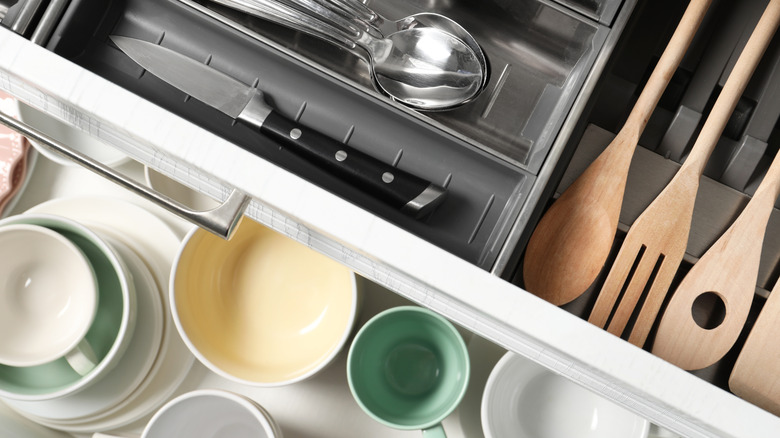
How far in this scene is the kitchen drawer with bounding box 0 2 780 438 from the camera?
405mm

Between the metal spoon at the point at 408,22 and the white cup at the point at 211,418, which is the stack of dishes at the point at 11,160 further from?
the metal spoon at the point at 408,22

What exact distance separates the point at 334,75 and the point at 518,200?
174 millimetres

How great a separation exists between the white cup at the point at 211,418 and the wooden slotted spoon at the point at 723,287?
38cm

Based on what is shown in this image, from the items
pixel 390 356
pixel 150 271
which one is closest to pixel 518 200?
pixel 390 356

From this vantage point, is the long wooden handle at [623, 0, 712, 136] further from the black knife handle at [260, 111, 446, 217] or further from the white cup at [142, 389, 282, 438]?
the white cup at [142, 389, 282, 438]

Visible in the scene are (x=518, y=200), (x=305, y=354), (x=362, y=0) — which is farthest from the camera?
(x=305, y=354)

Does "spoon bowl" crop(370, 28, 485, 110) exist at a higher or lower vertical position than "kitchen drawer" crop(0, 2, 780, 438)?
higher

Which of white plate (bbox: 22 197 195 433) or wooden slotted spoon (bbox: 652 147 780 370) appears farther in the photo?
white plate (bbox: 22 197 195 433)

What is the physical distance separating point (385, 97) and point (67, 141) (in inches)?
19.3

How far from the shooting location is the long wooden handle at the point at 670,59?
51 cm

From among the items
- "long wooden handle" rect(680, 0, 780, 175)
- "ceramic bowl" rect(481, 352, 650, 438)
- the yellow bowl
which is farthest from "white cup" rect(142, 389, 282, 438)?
"long wooden handle" rect(680, 0, 780, 175)

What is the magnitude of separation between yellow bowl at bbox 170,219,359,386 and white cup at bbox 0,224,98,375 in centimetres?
11

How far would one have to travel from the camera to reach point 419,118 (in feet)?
1.76

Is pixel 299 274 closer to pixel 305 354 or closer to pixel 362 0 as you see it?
pixel 305 354
